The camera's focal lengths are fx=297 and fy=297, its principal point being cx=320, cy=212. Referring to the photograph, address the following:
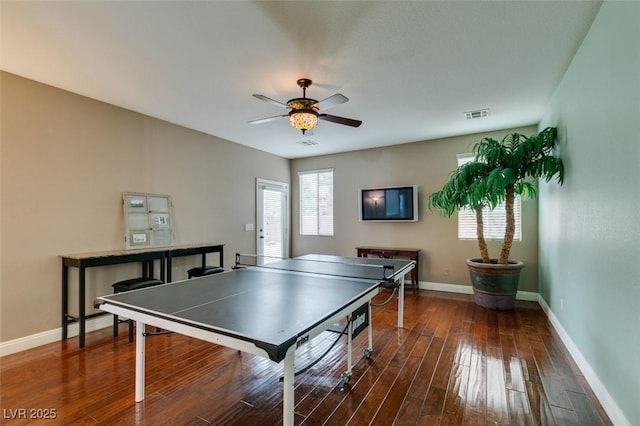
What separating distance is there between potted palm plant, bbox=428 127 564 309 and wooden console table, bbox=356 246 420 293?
1058 millimetres

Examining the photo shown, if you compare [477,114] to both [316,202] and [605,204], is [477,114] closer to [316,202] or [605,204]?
[605,204]

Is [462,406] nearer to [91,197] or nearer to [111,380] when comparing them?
[111,380]

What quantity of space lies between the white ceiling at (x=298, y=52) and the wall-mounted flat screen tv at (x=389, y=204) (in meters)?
1.80

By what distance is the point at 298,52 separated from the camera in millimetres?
2496

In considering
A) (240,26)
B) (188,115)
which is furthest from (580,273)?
(188,115)

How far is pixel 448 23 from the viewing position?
85.1 inches

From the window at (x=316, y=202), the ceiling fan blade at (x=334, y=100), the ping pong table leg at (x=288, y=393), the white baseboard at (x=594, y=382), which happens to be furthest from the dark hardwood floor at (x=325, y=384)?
the window at (x=316, y=202)

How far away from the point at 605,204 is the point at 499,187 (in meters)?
1.54

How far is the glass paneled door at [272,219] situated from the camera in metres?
5.95

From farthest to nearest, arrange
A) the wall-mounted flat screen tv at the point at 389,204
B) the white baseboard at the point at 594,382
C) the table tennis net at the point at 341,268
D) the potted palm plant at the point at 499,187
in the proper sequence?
1. the wall-mounted flat screen tv at the point at 389,204
2. the potted palm plant at the point at 499,187
3. the table tennis net at the point at 341,268
4. the white baseboard at the point at 594,382

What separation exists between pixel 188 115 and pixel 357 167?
3305 mm

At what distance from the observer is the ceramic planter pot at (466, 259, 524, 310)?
3.95 meters

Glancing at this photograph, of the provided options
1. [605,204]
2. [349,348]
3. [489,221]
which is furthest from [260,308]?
[489,221]

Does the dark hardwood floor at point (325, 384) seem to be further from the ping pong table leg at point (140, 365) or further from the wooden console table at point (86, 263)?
the wooden console table at point (86, 263)
